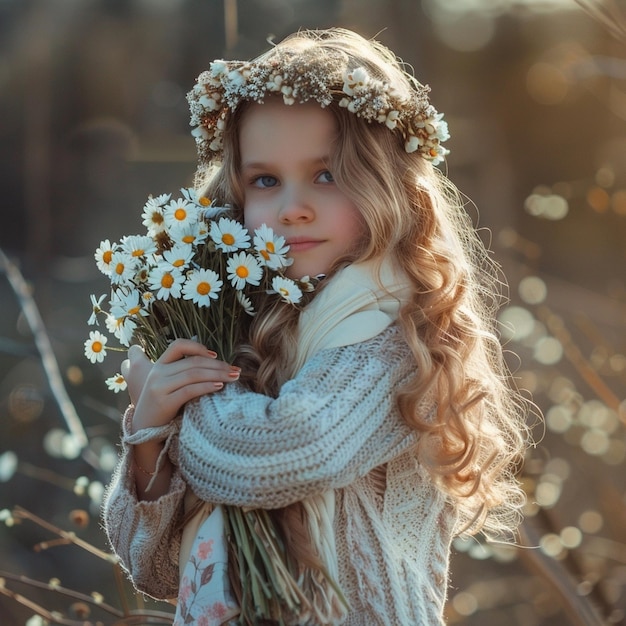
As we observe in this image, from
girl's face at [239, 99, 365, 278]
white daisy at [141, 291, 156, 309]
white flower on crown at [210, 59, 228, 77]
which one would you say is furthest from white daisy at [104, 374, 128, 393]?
white flower on crown at [210, 59, 228, 77]

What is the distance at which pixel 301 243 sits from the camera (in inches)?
76.8

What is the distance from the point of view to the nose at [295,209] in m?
1.92

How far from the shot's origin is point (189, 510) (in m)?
1.88

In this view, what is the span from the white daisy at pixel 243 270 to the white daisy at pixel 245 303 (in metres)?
0.03

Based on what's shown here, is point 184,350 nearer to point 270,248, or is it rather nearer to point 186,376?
point 186,376

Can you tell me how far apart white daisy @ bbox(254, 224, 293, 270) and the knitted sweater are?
0.21m

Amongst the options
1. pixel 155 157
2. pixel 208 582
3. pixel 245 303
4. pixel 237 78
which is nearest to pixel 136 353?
pixel 245 303

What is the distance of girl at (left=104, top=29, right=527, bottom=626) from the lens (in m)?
1.72

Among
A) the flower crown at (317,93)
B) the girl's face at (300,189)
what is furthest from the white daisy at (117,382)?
the flower crown at (317,93)

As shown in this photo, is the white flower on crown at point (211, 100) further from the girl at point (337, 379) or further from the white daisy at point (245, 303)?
the white daisy at point (245, 303)

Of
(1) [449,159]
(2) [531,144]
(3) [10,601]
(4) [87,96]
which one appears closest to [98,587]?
(3) [10,601]

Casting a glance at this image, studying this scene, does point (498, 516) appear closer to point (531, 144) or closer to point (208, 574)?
point (208, 574)

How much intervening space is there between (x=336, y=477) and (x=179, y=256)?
0.54 m

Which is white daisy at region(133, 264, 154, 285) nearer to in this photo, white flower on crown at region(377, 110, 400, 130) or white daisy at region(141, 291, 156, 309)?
white daisy at region(141, 291, 156, 309)
